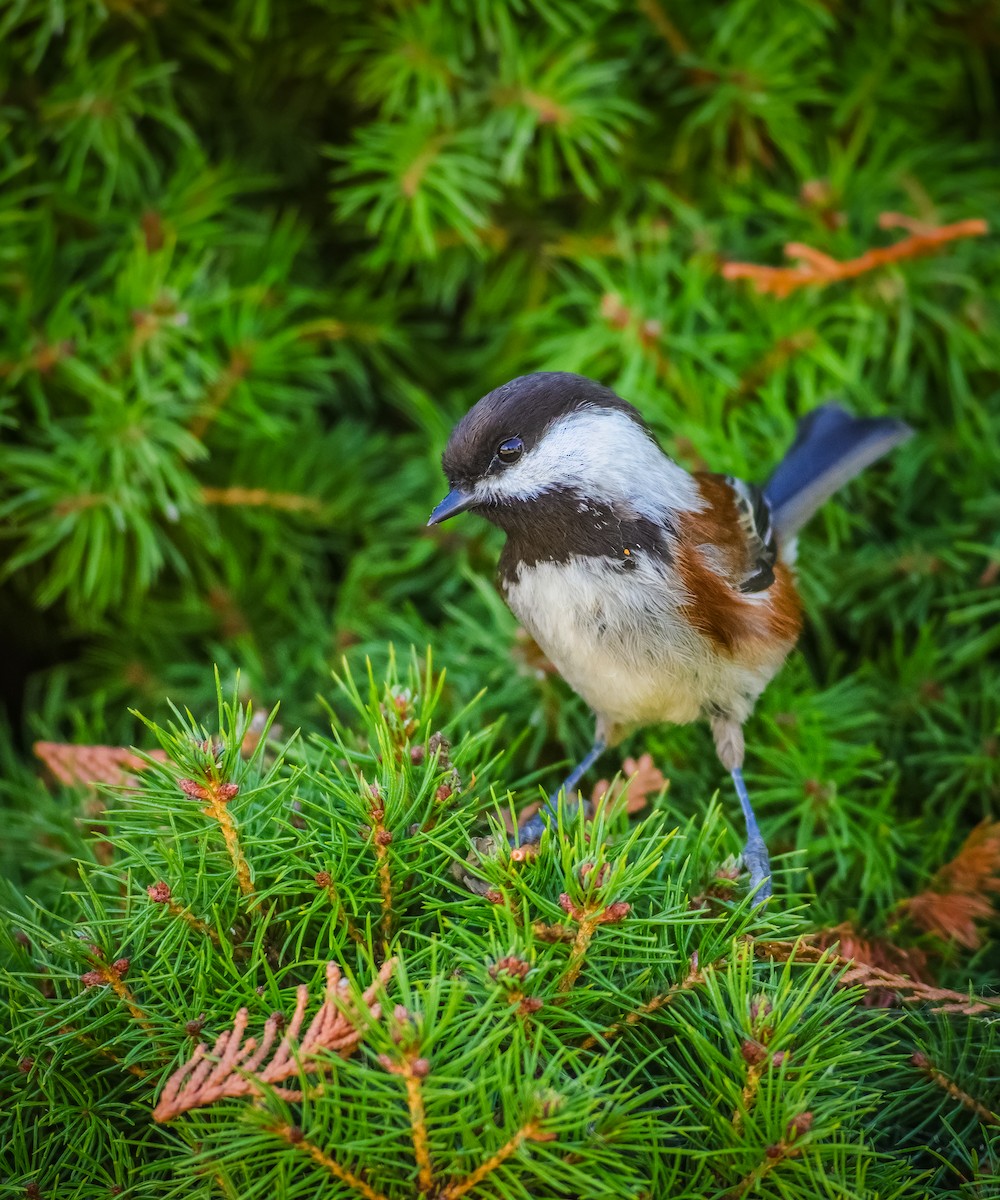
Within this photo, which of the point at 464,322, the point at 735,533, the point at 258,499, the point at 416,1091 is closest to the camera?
the point at 416,1091

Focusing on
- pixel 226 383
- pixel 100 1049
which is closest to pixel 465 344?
pixel 226 383

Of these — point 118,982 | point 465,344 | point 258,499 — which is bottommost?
point 118,982

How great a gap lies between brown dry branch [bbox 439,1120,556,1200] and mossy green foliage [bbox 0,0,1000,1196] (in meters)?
0.46

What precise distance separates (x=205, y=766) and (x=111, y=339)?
2.58ft

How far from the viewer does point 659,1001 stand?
0.71m

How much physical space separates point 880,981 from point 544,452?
0.61 metres

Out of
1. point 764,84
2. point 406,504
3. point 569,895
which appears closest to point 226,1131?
point 569,895

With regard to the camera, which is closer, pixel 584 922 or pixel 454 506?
pixel 584 922

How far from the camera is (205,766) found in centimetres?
70

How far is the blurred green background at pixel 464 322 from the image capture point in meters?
1.25

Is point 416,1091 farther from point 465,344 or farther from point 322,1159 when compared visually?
point 465,344

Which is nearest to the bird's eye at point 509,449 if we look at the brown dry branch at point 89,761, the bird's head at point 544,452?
the bird's head at point 544,452

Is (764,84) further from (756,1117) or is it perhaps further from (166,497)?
(756,1117)

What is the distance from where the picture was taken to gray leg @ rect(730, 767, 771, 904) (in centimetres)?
96
